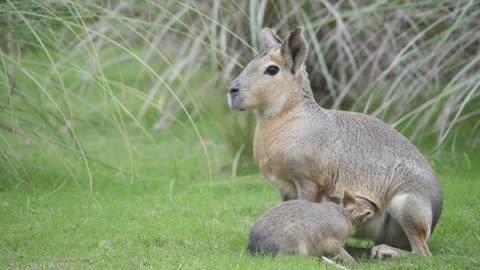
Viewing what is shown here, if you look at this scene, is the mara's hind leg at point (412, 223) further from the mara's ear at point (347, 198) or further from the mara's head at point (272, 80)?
the mara's head at point (272, 80)

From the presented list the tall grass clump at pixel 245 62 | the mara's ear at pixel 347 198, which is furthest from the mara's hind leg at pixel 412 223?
the tall grass clump at pixel 245 62

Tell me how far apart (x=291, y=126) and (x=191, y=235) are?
939mm

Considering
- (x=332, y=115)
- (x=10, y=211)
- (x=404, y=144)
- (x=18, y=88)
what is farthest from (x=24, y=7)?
(x=404, y=144)

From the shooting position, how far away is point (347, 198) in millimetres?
4984

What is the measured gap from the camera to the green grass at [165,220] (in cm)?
462

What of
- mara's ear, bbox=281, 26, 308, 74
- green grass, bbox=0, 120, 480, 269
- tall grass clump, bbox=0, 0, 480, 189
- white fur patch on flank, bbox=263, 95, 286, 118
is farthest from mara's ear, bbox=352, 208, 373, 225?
tall grass clump, bbox=0, 0, 480, 189

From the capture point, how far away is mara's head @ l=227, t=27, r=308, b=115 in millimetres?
5172

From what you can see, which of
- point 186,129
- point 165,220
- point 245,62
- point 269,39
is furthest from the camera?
point 245,62

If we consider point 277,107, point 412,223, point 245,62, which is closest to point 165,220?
point 277,107

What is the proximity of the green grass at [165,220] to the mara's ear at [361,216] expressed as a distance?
26cm

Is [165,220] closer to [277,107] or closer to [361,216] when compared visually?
[277,107]

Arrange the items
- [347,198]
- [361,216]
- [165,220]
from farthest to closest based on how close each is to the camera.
→ 1. [165,220]
2. [347,198]
3. [361,216]

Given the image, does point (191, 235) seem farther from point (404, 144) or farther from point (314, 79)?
point (314, 79)

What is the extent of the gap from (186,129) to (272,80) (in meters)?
1.43
